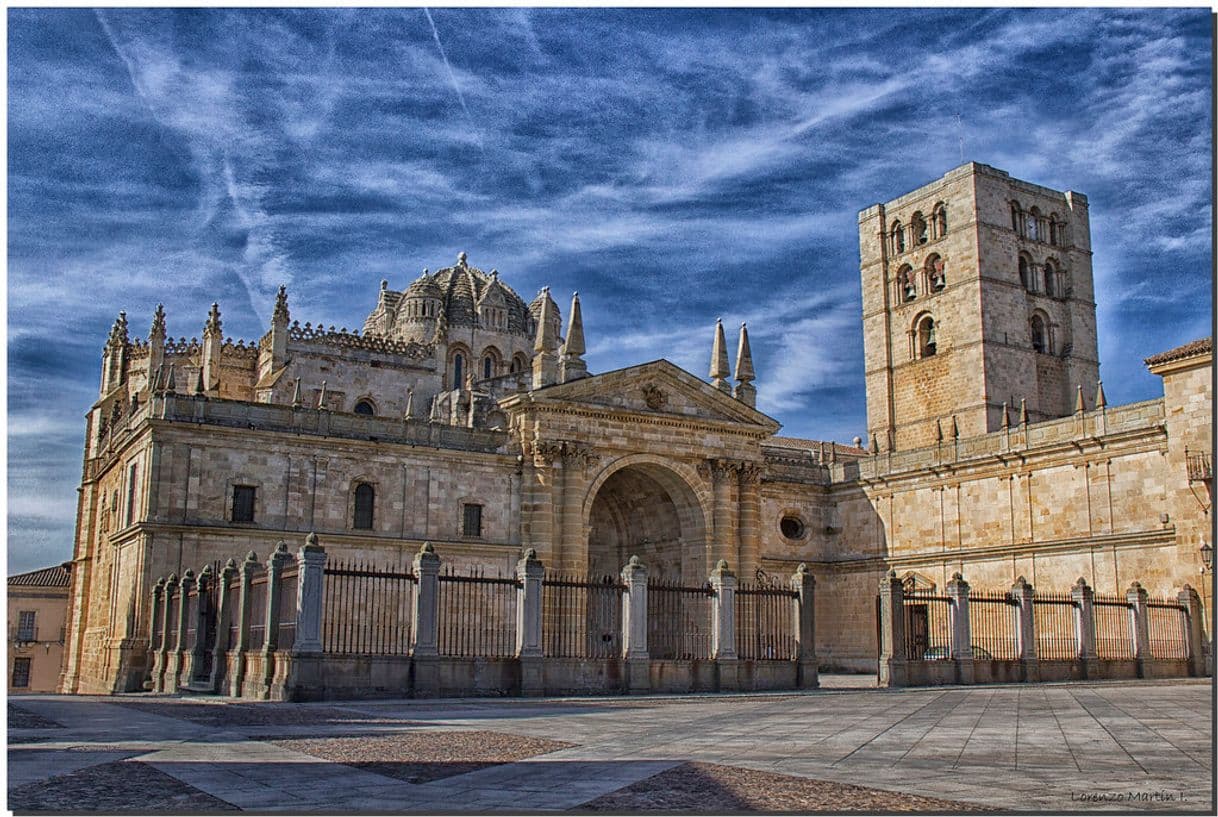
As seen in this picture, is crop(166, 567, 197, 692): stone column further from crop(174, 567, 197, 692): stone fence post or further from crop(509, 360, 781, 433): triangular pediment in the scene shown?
crop(509, 360, 781, 433): triangular pediment

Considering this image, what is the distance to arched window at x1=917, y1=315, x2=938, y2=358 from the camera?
2330 inches

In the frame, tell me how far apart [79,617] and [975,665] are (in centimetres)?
3171

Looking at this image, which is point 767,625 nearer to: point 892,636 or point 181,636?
point 892,636

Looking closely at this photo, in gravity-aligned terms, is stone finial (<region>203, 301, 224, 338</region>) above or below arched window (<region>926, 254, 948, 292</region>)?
below

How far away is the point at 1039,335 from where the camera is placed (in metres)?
59.3

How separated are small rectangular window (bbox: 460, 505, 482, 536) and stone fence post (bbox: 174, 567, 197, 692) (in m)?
10.3

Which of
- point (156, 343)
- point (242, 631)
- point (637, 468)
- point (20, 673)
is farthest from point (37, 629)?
point (242, 631)

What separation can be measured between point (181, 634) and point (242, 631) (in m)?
5.24

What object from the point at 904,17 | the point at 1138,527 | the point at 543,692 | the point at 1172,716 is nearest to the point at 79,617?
the point at 543,692

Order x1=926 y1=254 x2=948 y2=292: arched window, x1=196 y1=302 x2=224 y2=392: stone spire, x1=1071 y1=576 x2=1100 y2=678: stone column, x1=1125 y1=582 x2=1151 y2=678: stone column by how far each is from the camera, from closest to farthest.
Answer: x1=1071 y1=576 x2=1100 y2=678: stone column
x1=1125 y1=582 x2=1151 y2=678: stone column
x1=196 y1=302 x2=224 y2=392: stone spire
x1=926 y1=254 x2=948 y2=292: arched window

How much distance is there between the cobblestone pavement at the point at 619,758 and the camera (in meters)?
8.14

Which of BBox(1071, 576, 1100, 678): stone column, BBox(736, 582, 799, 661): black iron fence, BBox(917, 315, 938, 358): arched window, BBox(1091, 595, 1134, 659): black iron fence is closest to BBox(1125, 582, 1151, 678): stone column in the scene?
BBox(1091, 595, 1134, 659): black iron fence

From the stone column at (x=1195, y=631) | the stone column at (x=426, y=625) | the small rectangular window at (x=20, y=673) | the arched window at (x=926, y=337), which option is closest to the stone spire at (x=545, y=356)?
the stone column at (x=426, y=625)

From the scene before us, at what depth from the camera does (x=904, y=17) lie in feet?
31.0
